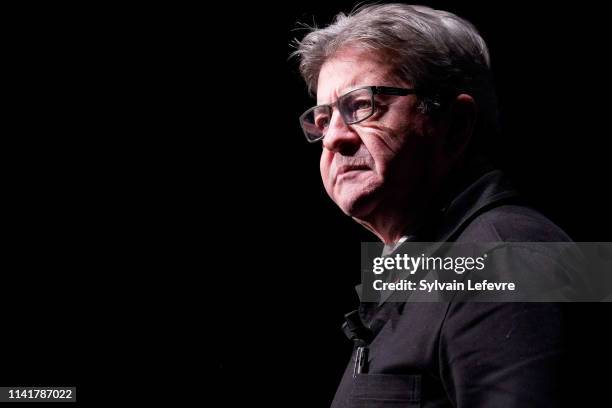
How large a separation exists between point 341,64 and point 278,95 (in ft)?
3.34

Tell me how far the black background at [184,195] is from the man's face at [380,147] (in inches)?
32.1

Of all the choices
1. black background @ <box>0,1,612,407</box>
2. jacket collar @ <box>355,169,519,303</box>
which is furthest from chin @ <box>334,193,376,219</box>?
black background @ <box>0,1,612,407</box>

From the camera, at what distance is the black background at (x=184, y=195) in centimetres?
214

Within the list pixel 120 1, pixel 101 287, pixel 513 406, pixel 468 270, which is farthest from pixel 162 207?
pixel 513 406

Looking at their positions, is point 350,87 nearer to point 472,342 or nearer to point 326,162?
point 326,162

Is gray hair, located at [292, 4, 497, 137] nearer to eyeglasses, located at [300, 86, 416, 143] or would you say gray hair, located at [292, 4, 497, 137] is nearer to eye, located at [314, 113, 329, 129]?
eyeglasses, located at [300, 86, 416, 143]

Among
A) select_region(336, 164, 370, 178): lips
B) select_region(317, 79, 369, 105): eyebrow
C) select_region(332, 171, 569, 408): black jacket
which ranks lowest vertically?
select_region(332, 171, 569, 408): black jacket

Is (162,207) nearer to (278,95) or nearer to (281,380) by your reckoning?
(278,95)

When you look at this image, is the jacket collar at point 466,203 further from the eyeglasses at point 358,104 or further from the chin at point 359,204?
the eyeglasses at point 358,104

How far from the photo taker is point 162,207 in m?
2.34

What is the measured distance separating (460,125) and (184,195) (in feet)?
4.16

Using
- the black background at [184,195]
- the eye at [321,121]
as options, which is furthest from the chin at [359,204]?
the black background at [184,195]

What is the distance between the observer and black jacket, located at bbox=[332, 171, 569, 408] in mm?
905

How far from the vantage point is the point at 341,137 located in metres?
1.38
